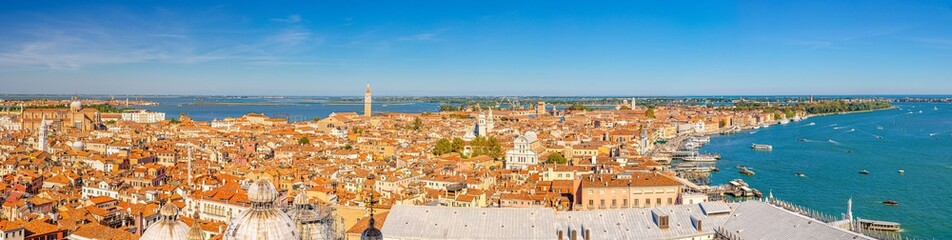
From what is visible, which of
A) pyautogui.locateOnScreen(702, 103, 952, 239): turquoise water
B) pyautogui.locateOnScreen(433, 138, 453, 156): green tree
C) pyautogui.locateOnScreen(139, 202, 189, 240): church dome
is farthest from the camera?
pyautogui.locateOnScreen(433, 138, 453, 156): green tree

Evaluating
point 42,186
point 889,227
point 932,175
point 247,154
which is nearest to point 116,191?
point 42,186

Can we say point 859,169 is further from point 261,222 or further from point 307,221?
point 261,222

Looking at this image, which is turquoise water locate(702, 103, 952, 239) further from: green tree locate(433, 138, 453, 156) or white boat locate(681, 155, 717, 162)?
green tree locate(433, 138, 453, 156)

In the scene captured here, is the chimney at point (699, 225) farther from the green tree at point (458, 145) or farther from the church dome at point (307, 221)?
the green tree at point (458, 145)

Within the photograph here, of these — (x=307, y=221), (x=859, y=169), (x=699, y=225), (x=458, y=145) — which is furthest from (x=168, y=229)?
(x=859, y=169)

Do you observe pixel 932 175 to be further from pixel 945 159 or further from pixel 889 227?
pixel 889 227

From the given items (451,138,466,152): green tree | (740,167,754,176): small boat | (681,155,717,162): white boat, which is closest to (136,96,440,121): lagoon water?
(451,138,466,152): green tree

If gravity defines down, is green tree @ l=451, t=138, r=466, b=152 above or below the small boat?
above
